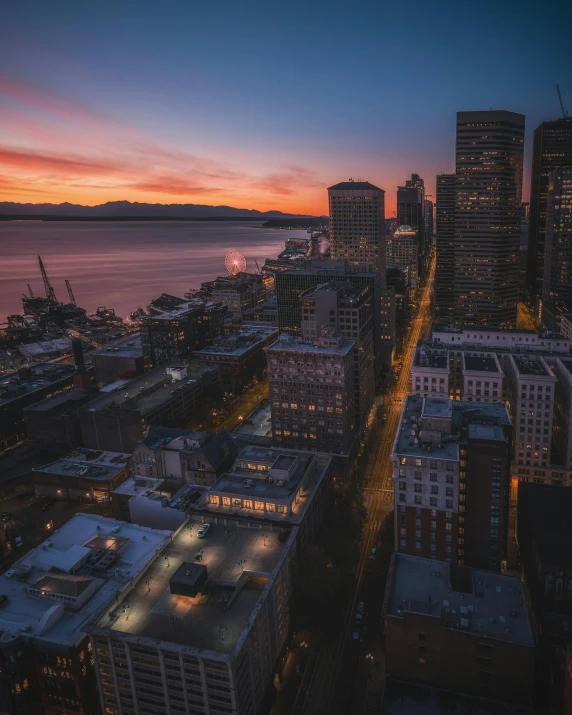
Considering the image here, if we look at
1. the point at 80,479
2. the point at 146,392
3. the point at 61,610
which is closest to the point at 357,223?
the point at 146,392

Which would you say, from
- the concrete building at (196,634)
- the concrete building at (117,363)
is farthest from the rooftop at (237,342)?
the concrete building at (196,634)

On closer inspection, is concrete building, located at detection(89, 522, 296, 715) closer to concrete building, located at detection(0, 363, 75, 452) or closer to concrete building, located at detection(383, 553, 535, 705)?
concrete building, located at detection(383, 553, 535, 705)

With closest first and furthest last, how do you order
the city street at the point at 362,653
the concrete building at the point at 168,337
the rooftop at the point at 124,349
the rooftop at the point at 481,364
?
the city street at the point at 362,653
the rooftop at the point at 481,364
the rooftop at the point at 124,349
the concrete building at the point at 168,337

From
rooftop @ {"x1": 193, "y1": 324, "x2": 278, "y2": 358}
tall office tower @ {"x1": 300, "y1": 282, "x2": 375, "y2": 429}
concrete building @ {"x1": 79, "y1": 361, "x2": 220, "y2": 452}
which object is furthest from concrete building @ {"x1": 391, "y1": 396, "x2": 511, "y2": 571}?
rooftop @ {"x1": 193, "y1": 324, "x2": 278, "y2": 358}

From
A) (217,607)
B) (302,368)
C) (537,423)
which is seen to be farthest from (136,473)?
(537,423)

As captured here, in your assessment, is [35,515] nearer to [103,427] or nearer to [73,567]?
[103,427]

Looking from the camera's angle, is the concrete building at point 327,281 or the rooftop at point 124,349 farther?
the rooftop at point 124,349

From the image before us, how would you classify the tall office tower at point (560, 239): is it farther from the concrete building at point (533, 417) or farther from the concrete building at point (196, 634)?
the concrete building at point (196, 634)
